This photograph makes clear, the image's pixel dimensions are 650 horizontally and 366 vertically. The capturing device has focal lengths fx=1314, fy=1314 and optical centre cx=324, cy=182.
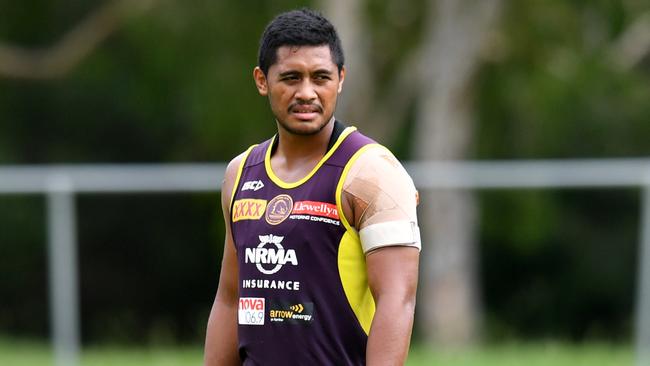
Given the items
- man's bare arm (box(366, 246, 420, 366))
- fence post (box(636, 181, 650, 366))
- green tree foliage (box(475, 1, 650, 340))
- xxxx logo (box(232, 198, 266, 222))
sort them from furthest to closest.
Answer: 1. green tree foliage (box(475, 1, 650, 340))
2. fence post (box(636, 181, 650, 366))
3. xxxx logo (box(232, 198, 266, 222))
4. man's bare arm (box(366, 246, 420, 366))

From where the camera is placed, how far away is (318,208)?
3781mm

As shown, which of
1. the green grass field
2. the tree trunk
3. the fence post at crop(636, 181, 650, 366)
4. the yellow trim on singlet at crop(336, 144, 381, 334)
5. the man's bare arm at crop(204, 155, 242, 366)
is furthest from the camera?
the tree trunk

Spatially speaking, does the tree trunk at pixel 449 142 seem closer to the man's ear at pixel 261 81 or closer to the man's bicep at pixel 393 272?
the man's ear at pixel 261 81

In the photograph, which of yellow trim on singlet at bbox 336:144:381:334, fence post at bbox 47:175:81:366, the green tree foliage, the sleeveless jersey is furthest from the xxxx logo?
the green tree foliage

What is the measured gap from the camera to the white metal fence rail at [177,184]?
10938 millimetres

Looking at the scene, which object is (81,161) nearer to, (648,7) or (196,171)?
(648,7)

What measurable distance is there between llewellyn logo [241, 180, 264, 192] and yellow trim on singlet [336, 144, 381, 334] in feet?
1.01

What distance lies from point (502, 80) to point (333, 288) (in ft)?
59.0

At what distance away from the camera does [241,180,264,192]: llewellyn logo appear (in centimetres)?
398

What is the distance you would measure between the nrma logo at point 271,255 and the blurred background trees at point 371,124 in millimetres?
10886

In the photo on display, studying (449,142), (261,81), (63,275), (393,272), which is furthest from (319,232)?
(449,142)

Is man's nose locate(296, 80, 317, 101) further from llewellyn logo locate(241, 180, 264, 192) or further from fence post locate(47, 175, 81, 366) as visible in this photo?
fence post locate(47, 175, 81, 366)

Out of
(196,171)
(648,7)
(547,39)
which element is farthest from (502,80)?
(196,171)

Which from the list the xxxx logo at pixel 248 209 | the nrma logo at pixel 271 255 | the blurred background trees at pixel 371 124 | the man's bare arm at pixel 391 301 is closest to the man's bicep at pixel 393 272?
the man's bare arm at pixel 391 301
